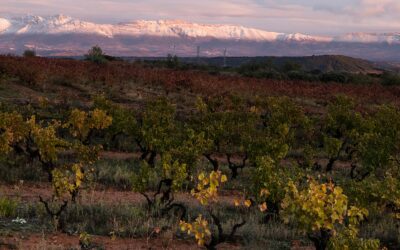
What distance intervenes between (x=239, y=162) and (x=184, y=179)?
27.5ft

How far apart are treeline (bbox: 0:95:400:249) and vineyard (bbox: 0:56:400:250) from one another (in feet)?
0.16

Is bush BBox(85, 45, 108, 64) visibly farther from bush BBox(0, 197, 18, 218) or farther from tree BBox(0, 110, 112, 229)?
bush BBox(0, 197, 18, 218)

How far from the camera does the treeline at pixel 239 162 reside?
7.88 metres

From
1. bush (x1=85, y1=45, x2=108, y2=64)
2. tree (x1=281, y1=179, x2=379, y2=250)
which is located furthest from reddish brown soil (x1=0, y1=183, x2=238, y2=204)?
bush (x1=85, y1=45, x2=108, y2=64)

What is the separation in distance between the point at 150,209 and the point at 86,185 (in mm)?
3904

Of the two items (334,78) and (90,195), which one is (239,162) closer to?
(90,195)

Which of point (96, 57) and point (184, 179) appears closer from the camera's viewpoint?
point (184, 179)

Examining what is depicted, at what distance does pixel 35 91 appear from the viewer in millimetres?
31109

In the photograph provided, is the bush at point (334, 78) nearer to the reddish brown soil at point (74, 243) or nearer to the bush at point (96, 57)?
the bush at point (96, 57)

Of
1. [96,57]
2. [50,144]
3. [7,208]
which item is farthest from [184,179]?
[96,57]

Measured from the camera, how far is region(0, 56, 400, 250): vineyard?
30.6 ft

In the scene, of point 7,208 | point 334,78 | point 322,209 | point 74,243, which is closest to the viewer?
point 322,209

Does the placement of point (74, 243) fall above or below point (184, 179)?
below

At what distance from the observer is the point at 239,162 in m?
21.2
